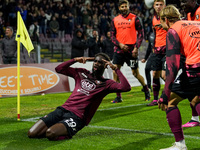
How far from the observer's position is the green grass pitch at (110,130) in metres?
5.16

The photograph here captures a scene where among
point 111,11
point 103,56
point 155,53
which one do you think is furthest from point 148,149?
point 111,11

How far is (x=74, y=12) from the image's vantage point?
22750mm

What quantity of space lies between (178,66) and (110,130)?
232cm

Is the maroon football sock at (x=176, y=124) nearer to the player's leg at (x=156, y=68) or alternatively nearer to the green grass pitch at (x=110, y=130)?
the green grass pitch at (x=110, y=130)

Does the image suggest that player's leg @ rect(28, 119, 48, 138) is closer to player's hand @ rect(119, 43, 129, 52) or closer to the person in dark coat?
player's hand @ rect(119, 43, 129, 52)

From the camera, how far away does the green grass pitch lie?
16.9 feet

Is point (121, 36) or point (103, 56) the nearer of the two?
point (103, 56)

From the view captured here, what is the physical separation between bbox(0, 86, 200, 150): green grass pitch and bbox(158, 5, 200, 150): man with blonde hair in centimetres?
70

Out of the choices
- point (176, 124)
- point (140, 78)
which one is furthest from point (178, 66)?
point (140, 78)

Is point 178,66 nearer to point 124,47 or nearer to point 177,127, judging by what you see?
point 177,127

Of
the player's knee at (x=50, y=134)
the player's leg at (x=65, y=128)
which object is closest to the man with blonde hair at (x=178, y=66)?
the player's leg at (x=65, y=128)

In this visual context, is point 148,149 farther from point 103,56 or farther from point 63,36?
point 63,36

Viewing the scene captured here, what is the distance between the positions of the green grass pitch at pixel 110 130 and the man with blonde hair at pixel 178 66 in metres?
0.70

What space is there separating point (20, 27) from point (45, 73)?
5.10m
